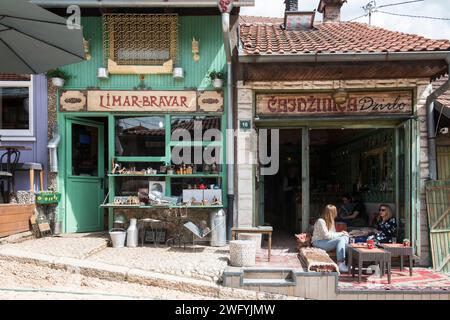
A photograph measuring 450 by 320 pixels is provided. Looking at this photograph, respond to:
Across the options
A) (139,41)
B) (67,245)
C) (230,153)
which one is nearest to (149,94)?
(139,41)

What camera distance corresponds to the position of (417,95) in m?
7.51

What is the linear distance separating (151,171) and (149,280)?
274 centimetres

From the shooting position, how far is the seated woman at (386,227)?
7.65 m

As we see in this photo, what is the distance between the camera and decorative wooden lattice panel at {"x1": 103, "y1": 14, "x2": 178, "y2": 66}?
26.9 feet

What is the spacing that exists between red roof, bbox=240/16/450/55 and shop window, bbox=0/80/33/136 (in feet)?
15.7

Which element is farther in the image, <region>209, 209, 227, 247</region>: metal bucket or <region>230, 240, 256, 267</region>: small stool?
<region>209, 209, 227, 247</region>: metal bucket

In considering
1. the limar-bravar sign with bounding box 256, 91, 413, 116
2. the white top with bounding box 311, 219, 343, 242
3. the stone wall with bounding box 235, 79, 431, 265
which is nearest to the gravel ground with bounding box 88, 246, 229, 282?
the stone wall with bounding box 235, 79, 431, 265

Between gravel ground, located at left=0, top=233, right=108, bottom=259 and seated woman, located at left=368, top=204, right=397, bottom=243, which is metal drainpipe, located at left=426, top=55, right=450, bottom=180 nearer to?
seated woman, located at left=368, top=204, right=397, bottom=243

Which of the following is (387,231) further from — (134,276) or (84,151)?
(84,151)

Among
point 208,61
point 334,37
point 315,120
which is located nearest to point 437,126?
point 315,120

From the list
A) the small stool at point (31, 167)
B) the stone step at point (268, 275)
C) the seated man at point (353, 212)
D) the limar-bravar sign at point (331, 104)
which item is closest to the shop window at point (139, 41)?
the limar-bravar sign at point (331, 104)

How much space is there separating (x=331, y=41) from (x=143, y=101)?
414 cm

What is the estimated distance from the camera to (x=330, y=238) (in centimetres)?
692

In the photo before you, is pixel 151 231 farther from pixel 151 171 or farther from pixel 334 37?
pixel 334 37
